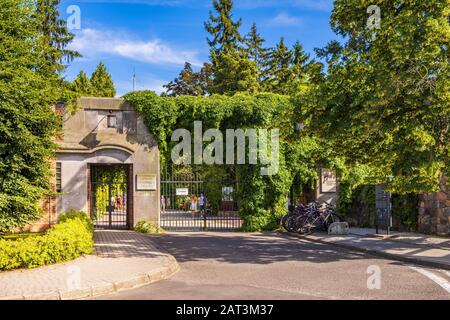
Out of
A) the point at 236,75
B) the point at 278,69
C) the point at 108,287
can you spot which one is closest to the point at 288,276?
the point at 108,287

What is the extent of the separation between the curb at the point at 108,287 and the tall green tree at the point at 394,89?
20.4 ft

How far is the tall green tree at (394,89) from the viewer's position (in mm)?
11172

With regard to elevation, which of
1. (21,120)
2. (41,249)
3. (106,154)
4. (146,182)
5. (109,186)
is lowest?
(41,249)

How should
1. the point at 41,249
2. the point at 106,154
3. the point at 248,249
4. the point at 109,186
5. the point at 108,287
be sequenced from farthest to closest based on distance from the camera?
the point at 109,186
the point at 106,154
the point at 248,249
the point at 41,249
the point at 108,287

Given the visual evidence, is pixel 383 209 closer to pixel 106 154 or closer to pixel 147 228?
pixel 147 228

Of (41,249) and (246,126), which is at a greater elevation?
(246,126)

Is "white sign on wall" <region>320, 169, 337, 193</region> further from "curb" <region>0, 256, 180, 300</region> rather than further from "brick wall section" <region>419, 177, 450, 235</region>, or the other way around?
"curb" <region>0, 256, 180, 300</region>

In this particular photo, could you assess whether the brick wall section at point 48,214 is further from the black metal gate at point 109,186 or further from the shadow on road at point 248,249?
the shadow on road at point 248,249

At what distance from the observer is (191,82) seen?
161 ft

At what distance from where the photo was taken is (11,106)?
39.0 feet

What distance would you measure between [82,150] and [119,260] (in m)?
9.58

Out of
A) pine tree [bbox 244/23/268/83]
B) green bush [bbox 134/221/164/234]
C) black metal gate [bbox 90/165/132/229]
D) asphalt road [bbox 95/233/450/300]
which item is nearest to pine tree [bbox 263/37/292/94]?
pine tree [bbox 244/23/268/83]

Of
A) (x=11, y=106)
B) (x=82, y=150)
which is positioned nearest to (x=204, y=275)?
(x=11, y=106)

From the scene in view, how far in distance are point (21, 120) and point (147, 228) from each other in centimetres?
830
